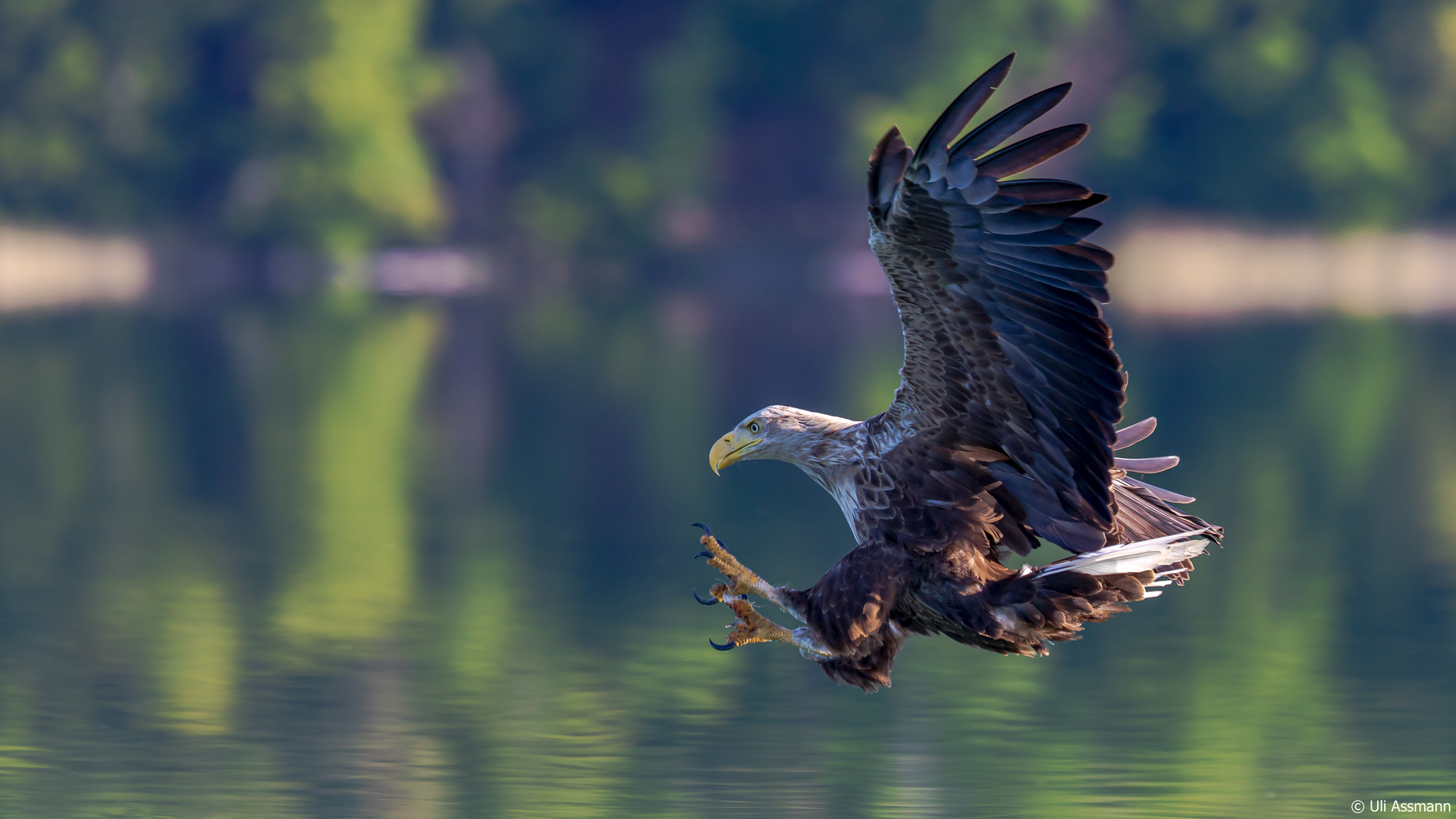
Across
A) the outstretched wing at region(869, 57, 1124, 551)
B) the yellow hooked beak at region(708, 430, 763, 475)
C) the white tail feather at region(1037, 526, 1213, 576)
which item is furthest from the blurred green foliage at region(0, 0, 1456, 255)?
the white tail feather at region(1037, 526, 1213, 576)

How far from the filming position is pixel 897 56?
47.7 m

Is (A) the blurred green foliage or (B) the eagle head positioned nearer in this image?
(B) the eagle head

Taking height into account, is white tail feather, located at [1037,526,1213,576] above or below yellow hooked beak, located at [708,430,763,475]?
below

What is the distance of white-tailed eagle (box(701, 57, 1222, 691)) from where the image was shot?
6.05m

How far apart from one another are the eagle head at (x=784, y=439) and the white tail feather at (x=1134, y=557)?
879 millimetres

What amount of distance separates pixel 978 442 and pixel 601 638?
391cm

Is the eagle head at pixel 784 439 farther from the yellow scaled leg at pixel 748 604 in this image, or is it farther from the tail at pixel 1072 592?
the tail at pixel 1072 592

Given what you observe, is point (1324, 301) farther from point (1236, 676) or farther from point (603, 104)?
point (1236, 676)

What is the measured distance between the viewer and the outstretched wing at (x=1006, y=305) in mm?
5988

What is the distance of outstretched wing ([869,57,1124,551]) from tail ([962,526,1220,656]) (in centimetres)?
15

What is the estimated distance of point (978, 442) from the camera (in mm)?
6594

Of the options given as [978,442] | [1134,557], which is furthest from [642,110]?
[1134,557]

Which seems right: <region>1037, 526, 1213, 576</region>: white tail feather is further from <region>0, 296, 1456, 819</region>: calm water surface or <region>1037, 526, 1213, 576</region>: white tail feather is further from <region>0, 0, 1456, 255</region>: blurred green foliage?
<region>0, 0, 1456, 255</region>: blurred green foliage

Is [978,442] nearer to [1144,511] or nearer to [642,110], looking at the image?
[1144,511]
